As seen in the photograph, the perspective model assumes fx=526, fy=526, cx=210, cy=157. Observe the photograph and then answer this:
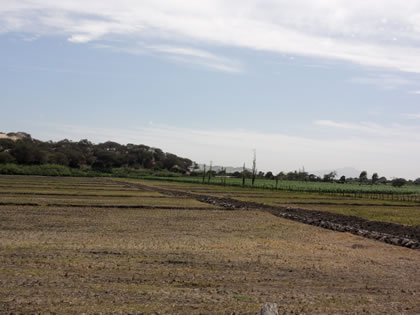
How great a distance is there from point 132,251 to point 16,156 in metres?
124

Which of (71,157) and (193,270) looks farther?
(71,157)

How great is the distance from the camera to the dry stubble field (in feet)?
33.2

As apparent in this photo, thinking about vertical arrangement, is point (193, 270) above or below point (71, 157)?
below

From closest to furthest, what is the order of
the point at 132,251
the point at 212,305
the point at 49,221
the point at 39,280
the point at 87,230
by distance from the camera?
the point at 212,305 → the point at 39,280 → the point at 132,251 → the point at 87,230 → the point at 49,221

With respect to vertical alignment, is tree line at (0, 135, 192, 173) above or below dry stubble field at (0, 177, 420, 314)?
above

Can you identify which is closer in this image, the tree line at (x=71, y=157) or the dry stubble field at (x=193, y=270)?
the dry stubble field at (x=193, y=270)

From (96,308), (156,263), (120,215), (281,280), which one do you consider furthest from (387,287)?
(120,215)

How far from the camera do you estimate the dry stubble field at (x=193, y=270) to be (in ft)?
33.2

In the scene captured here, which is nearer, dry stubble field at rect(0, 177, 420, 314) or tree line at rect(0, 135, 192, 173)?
dry stubble field at rect(0, 177, 420, 314)

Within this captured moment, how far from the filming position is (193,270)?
1333 cm

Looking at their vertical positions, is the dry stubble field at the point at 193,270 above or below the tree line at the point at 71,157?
below

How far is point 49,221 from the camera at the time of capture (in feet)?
78.1

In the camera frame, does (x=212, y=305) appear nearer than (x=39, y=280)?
Yes

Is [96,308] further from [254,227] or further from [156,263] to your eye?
[254,227]
